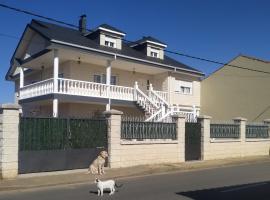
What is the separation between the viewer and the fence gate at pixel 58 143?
1481 centimetres

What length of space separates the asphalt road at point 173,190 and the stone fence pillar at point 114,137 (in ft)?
6.54

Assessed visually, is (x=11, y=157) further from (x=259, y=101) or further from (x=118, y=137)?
(x=259, y=101)

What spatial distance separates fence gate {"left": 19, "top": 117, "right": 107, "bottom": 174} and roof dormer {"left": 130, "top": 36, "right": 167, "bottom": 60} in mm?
16212

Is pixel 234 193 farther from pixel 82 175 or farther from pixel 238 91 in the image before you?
pixel 238 91

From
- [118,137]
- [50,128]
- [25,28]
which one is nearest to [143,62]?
[25,28]

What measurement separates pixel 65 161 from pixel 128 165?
2.83 meters

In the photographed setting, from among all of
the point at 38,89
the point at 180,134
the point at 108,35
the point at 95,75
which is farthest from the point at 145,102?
the point at 180,134

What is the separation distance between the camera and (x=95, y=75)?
28797 millimetres

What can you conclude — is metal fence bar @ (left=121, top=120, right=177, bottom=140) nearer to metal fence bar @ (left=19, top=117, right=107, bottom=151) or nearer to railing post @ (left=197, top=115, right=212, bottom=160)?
metal fence bar @ (left=19, top=117, right=107, bottom=151)

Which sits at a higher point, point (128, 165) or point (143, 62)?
point (143, 62)

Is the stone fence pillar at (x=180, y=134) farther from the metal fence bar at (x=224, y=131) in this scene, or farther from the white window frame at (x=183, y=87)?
the white window frame at (x=183, y=87)

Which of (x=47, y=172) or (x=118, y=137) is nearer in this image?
(x=47, y=172)

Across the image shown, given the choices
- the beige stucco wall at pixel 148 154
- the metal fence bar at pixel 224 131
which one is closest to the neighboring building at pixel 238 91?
the metal fence bar at pixel 224 131

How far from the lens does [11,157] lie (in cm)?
1421
